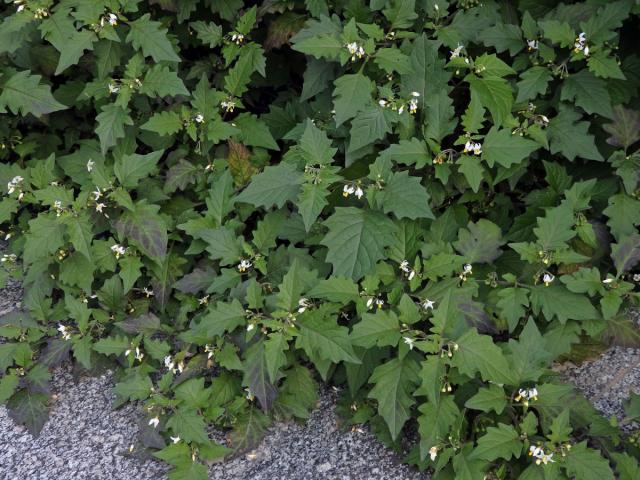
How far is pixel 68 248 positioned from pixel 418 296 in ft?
5.92

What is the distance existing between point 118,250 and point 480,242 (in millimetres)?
1748

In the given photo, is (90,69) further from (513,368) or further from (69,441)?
(513,368)

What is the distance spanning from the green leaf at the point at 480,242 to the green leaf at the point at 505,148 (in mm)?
309

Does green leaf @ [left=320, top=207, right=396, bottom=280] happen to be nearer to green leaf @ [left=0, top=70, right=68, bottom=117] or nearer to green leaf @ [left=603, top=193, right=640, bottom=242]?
green leaf @ [left=603, top=193, right=640, bottom=242]

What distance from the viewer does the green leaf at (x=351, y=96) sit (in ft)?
10.1

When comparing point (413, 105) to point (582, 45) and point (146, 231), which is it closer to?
point (582, 45)

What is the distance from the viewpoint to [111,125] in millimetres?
3410

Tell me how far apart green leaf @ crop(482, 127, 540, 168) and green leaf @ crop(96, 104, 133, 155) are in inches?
68.9

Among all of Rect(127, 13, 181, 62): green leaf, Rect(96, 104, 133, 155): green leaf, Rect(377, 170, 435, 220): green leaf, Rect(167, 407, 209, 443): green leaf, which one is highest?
Rect(127, 13, 181, 62): green leaf

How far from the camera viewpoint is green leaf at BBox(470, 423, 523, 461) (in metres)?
2.46

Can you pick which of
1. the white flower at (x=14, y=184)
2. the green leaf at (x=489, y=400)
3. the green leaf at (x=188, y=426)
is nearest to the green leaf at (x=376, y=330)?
the green leaf at (x=489, y=400)

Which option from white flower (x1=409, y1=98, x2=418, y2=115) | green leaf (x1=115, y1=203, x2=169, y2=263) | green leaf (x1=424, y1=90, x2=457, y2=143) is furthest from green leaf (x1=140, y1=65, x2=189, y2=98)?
green leaf (x1=424, y1=90, x2=457, y2=143)

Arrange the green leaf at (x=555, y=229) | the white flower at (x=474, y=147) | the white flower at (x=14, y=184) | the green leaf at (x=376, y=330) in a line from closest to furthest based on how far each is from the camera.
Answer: the green leaf at (x=376, y=330) < the green leaf at (x=555, y=229) < the white flower at (x=474, y=147) < the white flower at (x=14, y=184)

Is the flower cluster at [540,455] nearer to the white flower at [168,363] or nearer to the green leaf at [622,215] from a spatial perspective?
the green leaf at [622,215]
